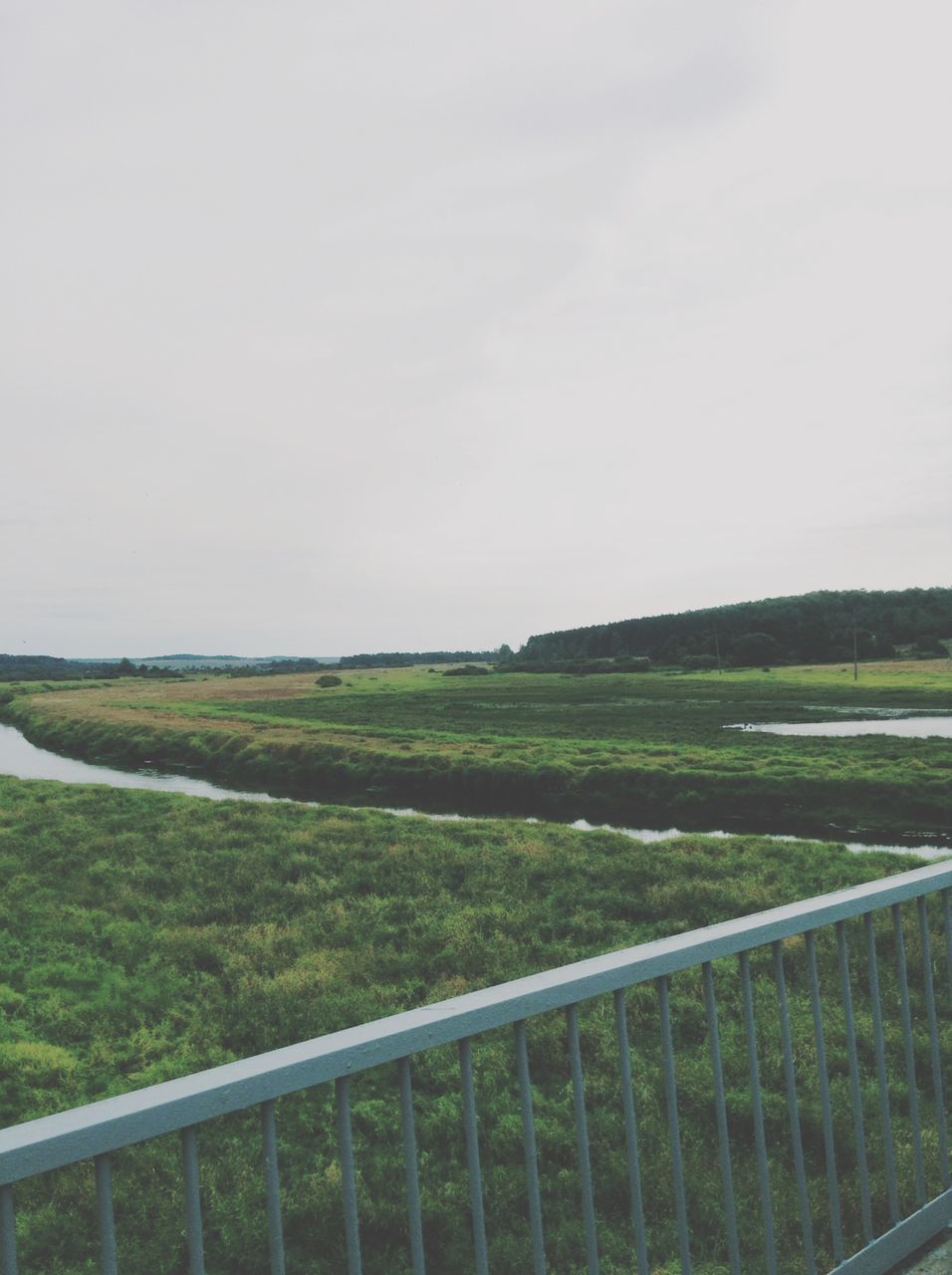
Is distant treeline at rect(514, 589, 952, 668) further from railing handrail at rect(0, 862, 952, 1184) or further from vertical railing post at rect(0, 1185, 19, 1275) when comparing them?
vertical railing post at rect(0, 1185, 19, 1275)

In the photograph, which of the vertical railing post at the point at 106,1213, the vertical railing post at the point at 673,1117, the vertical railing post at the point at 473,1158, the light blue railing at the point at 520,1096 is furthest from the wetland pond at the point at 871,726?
the vertical railing post at the point at 106,1213

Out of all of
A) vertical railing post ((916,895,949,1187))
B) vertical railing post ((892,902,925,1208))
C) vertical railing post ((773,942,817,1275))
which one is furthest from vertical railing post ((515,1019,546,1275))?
vertical railing post ((916,895,949,1187))

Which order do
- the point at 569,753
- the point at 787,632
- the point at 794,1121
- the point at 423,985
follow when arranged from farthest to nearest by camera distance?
the point at 787,632 < the point at 569,753 < the point at 423,985 < the point at 794,1121

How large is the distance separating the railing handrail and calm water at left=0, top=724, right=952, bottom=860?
1863 cm

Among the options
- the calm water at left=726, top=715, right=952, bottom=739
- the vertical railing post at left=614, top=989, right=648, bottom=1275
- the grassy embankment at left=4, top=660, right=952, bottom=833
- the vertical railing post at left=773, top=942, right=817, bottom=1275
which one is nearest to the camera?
the vertical railing post at left=614, top=989, right=648, bottom=1275

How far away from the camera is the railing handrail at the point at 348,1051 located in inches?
67.1

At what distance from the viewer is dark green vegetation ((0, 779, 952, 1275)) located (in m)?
5.61

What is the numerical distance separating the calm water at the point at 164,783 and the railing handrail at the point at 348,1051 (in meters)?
18.6

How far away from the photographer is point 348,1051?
2033mm

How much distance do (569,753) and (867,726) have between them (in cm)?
2064

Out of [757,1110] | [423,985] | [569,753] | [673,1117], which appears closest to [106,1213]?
[673,1117]

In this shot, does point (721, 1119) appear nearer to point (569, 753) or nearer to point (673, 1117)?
point (673, 1117)

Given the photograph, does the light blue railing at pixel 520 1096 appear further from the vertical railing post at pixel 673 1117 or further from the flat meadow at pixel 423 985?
the flat meadow at pixel 423 985

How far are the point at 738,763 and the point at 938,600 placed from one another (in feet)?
500
